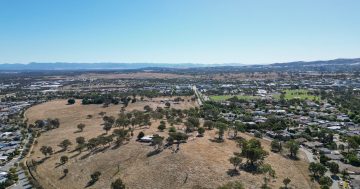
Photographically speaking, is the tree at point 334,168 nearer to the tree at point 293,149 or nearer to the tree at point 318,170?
Answer: the tree at point 318,170

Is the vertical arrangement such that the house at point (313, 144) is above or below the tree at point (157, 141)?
below

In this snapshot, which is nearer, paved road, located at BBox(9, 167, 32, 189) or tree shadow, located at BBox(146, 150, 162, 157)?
paved road, located at BBox(9, 167, 32, 189)

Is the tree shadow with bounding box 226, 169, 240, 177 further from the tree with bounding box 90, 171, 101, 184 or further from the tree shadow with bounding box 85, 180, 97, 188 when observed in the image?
the tree shadow with bounding box 85, 180, 97, 188

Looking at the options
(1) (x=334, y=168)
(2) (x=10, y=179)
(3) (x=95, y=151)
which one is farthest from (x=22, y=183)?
(1) (x=334, y=168)

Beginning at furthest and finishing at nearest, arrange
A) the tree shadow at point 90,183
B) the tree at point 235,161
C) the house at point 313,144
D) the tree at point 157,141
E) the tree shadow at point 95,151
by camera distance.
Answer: the house at point 313,144, the tree shadow at point 95,151, the tree at point 157,141, the tree at point 235,161, the tree shadow at point 90,183

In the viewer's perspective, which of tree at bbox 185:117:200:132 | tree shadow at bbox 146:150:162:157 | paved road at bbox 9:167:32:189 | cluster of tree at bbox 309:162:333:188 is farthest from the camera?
tree at bbox 185:117:200:132

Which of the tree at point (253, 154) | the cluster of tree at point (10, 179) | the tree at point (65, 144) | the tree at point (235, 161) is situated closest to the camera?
the cluster of tree at point (10, 179)

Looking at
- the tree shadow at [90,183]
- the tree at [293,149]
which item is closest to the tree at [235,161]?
the tree at [293,149]

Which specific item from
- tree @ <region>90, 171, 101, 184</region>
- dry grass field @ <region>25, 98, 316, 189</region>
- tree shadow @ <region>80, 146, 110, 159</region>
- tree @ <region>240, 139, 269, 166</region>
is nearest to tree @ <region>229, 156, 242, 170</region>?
dry grass field @ <region>25, 98, 316, 189</region>

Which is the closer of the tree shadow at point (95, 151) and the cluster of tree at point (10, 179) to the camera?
the cluster of tree at point (10, 179)

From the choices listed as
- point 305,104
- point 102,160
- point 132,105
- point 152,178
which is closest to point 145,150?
point 102,160

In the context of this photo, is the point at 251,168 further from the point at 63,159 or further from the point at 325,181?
the point at 63,159
